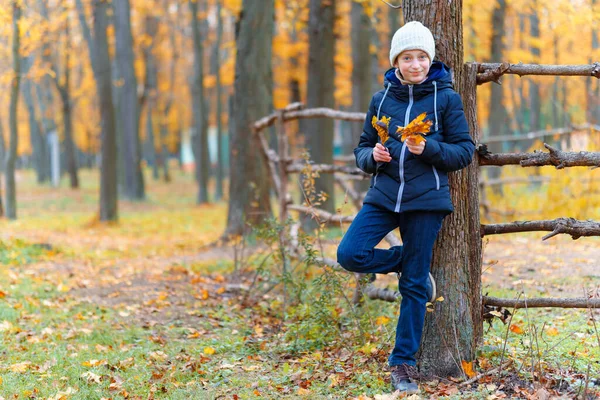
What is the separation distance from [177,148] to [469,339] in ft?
130

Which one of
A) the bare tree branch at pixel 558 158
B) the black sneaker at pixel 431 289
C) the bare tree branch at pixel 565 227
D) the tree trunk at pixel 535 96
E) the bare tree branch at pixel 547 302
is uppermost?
the tree trunk at pixel 535 96

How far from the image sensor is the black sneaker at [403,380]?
354cm

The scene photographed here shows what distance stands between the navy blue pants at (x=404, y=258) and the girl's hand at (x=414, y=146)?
379 mm

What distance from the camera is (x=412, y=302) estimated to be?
3617mm

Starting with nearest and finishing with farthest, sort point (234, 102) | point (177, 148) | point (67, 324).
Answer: point (67, 324), point (234, 102), point (177, 148)

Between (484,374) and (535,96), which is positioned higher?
(535,96)

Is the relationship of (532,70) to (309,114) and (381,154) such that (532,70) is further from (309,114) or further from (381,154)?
(309,114)

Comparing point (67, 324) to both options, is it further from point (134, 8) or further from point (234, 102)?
point (134, 8)

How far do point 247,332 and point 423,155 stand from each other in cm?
249

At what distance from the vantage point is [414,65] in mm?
3469

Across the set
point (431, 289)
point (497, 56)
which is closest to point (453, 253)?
point (431, 289)

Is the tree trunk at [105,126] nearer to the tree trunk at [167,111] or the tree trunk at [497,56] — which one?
the tree trunk at [497,56]

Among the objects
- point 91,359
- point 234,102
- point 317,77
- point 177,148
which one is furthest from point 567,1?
point 177,148

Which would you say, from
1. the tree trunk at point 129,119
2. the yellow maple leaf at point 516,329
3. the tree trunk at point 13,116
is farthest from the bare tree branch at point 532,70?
the tree trunk at point 129,119
